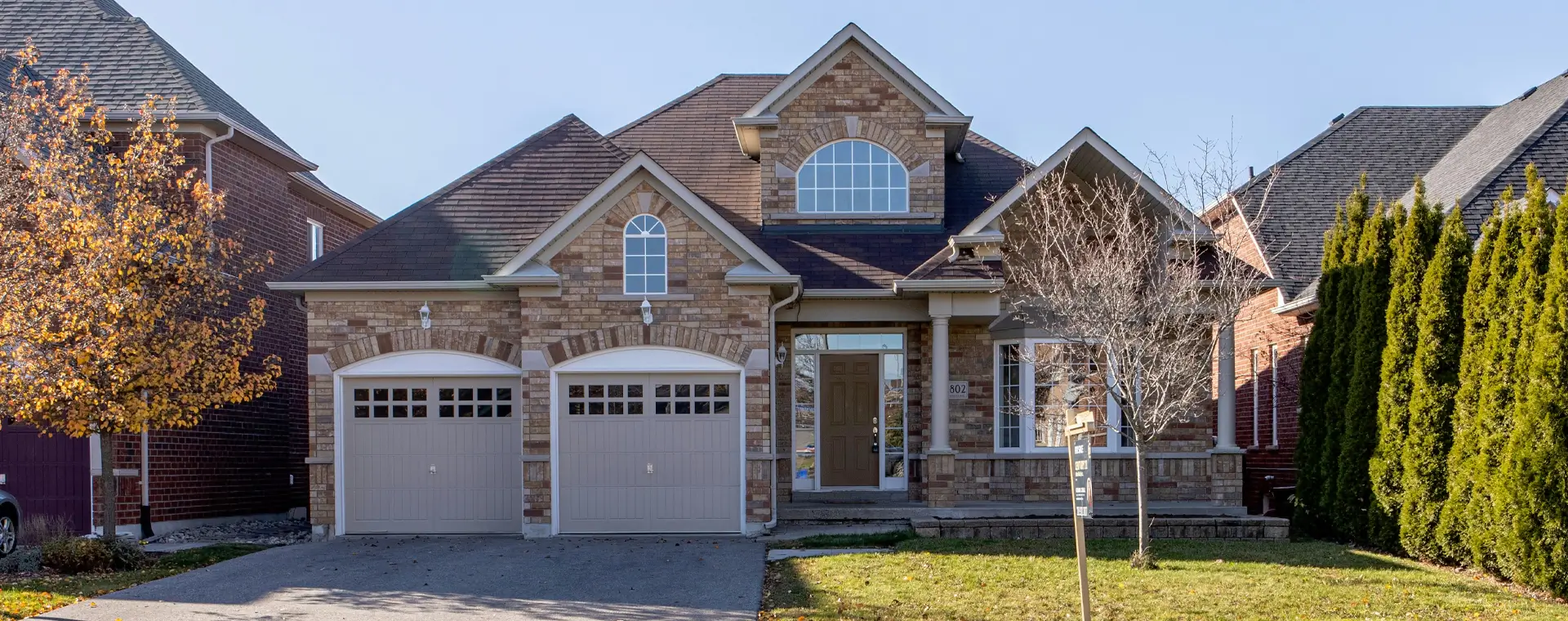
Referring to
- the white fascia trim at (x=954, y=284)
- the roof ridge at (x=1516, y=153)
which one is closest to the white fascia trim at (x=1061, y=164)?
the white fascia trim at (x=954, y=284)

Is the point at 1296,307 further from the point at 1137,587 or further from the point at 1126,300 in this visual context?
the point at 1137,587

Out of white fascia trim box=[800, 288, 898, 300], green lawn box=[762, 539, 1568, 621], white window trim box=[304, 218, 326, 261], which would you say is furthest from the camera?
white window trim box=[304, 218, 326, 261]

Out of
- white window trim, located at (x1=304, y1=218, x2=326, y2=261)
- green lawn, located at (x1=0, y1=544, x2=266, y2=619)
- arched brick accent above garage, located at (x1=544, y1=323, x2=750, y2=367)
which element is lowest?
green lawn, located at (x1=0, y1=544, x2=266, y2=619)

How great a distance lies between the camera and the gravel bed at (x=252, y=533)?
16.6 metres

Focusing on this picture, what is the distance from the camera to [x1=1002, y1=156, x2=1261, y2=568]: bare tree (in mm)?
12508

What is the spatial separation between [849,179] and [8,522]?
10.8 metres

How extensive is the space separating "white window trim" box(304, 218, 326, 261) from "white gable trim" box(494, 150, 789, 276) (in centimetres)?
788

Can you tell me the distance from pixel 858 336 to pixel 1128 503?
13.1 feet

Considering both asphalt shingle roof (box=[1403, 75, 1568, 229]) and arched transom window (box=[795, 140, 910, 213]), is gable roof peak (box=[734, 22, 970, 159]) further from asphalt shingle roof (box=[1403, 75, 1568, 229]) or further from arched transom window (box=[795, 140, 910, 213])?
asphalt shingle roof (box=[1403, 75, 1568, 229])

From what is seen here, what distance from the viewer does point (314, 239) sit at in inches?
880

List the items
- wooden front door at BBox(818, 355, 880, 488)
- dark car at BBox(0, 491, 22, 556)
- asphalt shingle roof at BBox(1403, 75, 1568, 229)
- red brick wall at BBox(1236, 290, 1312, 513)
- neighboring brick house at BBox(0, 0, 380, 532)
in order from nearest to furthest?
dark car at BBox(0, 491, 22, 556) → neighboring brick house at BBox(0, 0, 380, 532) → asphalt shingle roof at BBox(1403, 75, 1568, 229) → wooden front door at BBox(818, 355, 880, 488) → red brick wall at BBox(1236, 290, 1312, 513)

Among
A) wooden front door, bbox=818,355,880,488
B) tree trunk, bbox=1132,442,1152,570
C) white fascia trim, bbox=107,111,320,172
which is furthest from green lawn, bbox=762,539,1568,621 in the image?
white fascia trim, bbox=107,111,320,172

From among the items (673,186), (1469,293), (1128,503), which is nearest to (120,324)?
(673,186)

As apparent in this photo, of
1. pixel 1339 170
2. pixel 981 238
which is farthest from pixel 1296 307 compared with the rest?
pixel 981 238
